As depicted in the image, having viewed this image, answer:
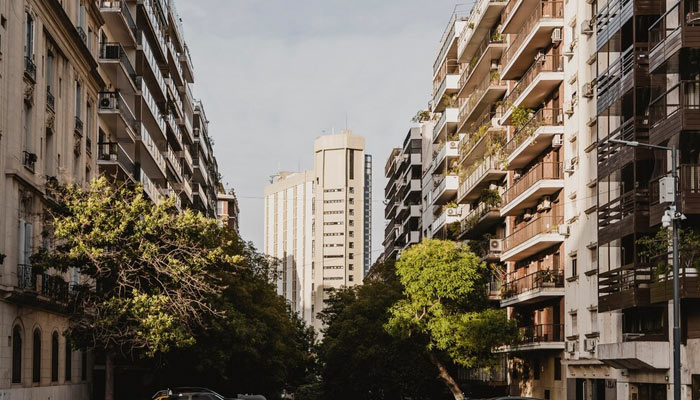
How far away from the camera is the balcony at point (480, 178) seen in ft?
219

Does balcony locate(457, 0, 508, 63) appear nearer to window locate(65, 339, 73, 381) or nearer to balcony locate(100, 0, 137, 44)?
balcony locate(100, 0, 137, 44)

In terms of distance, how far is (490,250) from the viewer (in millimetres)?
68188

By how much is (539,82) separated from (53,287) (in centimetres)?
2747

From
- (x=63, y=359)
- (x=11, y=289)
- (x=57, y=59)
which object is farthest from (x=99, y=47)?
(x=11, y=289)

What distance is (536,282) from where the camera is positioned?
185 ft

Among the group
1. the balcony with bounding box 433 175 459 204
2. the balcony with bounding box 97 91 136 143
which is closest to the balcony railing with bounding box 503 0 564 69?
the balcony with bounding box 433 175 459 204

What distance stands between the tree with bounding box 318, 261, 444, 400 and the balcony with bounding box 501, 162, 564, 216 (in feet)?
30.9

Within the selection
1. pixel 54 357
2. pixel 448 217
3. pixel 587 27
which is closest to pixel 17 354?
pixel 54 357

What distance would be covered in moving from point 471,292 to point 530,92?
11.6 m

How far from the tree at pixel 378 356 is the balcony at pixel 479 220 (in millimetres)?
6912

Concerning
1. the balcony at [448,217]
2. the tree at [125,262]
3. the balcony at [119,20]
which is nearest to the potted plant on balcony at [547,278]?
the tree at [125,262]

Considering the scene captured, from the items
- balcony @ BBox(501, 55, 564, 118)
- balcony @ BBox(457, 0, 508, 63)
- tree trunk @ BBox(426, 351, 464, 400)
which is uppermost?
balcony @ BBox(457, 0, 508, 63)

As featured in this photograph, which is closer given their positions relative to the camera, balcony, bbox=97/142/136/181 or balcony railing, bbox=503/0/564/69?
balcony, bbox=97/142/136/181

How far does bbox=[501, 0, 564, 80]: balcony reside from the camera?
2219 inches
